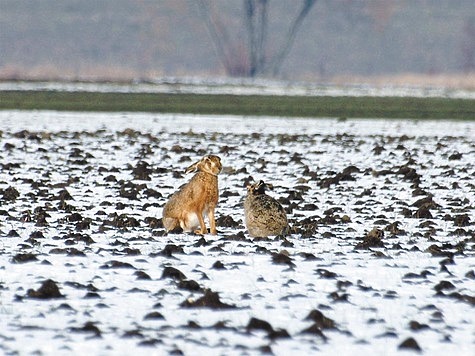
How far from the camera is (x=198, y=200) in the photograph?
1443 centimetres

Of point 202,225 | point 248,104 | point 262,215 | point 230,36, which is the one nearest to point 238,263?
point 262,215

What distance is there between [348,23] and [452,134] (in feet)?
441

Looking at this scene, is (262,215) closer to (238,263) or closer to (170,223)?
(170,223)

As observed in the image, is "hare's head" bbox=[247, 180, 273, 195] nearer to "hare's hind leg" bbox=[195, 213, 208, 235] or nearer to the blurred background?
"hare's hind leg" bbox=[195, 213, 208, 235]

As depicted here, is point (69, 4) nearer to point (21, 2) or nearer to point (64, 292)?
point (21, 2)

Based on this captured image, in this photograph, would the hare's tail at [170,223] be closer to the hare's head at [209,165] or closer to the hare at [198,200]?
the hare at [198,200]

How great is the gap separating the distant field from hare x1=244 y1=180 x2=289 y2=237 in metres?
32.6

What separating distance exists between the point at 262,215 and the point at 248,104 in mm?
40798

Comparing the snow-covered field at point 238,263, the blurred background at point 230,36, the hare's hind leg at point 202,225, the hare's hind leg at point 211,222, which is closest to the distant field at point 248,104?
the snow-covered field at point 238,263

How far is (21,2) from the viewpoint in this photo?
172000 mm

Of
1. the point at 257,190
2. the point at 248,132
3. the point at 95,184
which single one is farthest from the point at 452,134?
the point at 257,190

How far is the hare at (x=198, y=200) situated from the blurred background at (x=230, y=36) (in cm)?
12697

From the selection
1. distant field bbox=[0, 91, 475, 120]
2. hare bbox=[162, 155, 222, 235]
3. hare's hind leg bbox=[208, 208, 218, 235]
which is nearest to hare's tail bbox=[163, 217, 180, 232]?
hare bbox=[162, 155, 222, 235]

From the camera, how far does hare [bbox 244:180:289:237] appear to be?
14172mm
